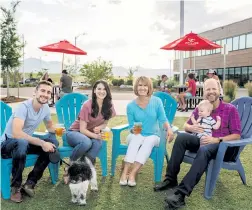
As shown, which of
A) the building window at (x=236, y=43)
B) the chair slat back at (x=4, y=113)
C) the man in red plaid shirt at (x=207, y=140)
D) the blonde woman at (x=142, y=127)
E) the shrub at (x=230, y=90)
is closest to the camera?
the man in red plaid shirt at (x=207, y=140)

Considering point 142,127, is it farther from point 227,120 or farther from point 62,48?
point 62,48

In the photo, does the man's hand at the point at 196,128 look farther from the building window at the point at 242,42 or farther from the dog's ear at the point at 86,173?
the building window at the point at 242,42

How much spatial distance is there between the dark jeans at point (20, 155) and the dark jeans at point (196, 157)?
1.32 meters

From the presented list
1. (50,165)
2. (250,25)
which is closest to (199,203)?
(50,165)

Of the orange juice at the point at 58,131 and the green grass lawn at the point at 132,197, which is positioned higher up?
the orange juice at the point at 58,131

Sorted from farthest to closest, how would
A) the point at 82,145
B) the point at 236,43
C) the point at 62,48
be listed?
the point at 236,43 → the point at 62,48 → the point at 82,145

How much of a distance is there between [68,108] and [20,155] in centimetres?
158

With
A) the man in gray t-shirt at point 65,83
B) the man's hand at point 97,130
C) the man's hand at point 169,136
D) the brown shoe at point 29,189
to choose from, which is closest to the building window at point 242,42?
the man in gray t-shirt at point 65,83

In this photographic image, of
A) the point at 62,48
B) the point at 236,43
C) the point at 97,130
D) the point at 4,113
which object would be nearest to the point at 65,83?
the point at 62,48

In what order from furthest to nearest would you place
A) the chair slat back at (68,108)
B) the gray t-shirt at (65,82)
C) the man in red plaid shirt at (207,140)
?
the gray t-shirt at (65,82)
the chair slat back at (68,108)
the man in red plaid shirt at (207,140)

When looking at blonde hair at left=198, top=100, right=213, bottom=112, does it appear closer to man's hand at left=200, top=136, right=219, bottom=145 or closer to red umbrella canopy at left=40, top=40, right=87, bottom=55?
man's hand at left=200, top=136, right=219, bottom=145

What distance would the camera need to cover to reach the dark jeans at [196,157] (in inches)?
132

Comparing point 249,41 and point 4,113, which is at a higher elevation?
point 249,41

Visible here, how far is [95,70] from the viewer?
26.8 m
